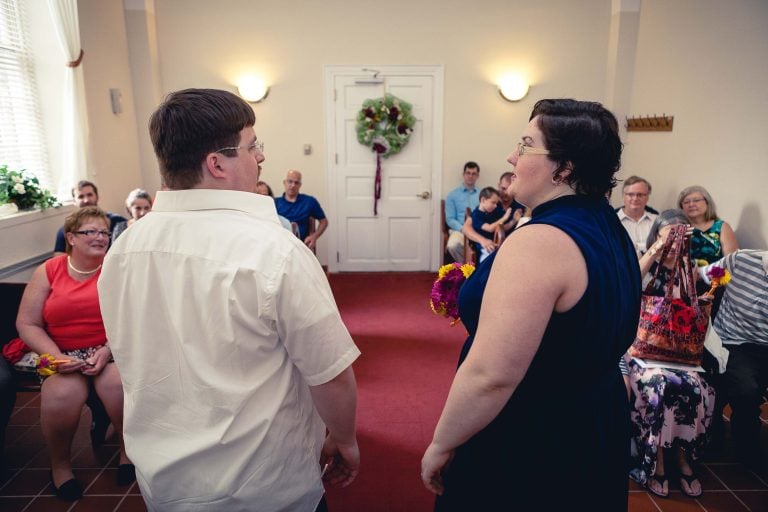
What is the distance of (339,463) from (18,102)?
13.3 ft

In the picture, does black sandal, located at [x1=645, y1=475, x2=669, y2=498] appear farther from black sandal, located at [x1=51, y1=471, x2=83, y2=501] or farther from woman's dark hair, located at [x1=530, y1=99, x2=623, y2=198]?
black sandal, located at [x1=51, y1=471, x2=83, y2=501]

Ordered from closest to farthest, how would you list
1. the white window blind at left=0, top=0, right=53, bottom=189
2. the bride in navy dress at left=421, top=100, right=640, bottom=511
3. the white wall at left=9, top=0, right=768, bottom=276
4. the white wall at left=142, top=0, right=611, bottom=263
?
the bride in navy dress at left=421, top=100, right=640, bottom=511 < the white window blind at left=0, top=0, right=53, bottom=189 < the white wall at left=9, top=0, right=768, bottom=276 < the white wall at left=142, top=0, right=611, bottom=263

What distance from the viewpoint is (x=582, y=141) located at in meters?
1.00

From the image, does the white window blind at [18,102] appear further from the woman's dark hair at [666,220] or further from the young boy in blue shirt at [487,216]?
the woman's dark hair at [666,220]

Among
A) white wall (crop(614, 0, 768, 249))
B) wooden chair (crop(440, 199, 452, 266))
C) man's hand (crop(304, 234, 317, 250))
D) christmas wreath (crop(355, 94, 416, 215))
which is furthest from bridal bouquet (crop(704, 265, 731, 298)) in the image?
christmas wreath (crop(355, 94, 416, 215))

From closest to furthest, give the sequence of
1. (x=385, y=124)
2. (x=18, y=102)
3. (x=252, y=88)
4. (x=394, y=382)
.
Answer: (x=394, y=382) < (x=18, y=102) < (x=252, y=88) < (x=385, y=124)

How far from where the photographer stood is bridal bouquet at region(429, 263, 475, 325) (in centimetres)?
178

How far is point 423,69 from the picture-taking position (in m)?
5.59

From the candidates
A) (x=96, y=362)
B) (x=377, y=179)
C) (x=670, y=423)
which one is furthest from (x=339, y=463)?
(x=377, y=179)

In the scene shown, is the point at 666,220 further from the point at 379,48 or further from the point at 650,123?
the point at 379,48

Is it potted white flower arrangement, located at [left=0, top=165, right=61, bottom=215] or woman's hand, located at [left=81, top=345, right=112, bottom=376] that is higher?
potted white flower arrangement, located at [left=0, top=165, right=61, bottom=215]

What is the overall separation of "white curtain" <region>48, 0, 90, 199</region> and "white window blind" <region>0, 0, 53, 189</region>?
16 centimetres

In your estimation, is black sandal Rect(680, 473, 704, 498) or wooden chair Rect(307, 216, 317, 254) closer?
black sandal Rect(680, 473, 704, 498)

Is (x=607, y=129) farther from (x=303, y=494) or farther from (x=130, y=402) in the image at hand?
(x=130, y=402)
